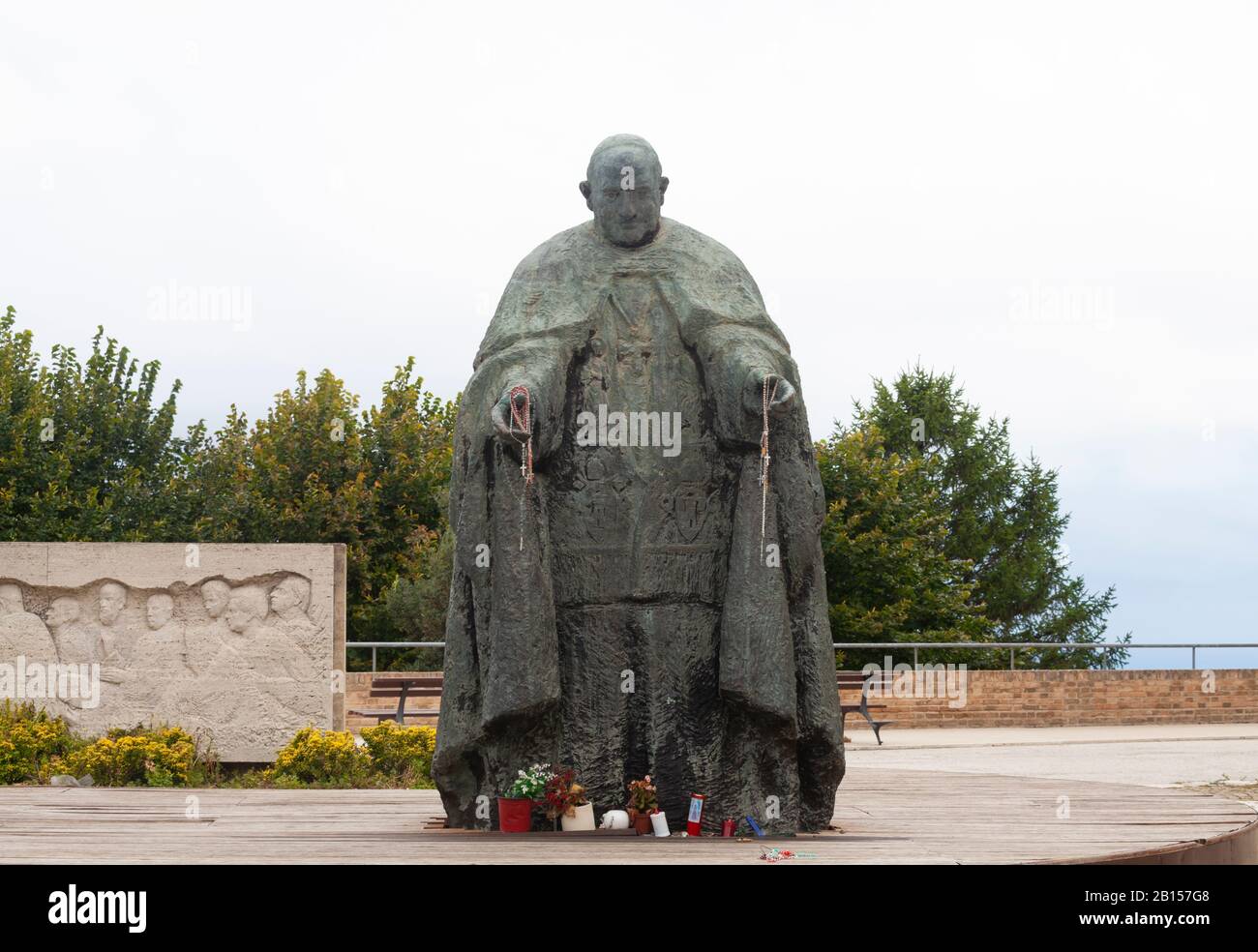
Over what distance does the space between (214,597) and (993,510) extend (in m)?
27.3

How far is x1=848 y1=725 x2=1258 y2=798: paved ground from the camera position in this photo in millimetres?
16906

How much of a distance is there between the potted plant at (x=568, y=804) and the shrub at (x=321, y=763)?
6.19 metres

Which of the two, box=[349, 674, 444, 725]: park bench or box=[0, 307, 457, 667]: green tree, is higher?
box=[0, 307, 457, 667]: green tree

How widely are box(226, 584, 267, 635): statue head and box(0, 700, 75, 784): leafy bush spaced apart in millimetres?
1779

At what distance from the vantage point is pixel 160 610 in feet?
51.1

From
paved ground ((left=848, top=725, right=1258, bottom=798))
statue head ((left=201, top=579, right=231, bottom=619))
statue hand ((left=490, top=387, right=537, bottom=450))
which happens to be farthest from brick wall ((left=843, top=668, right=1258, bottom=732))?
statue hand ((left=490, top=387, right=537, bottom=450))

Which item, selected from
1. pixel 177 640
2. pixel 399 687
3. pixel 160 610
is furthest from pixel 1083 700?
pixel 160 610

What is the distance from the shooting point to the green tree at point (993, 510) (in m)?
39.1

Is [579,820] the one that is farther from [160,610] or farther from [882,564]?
[882,564]

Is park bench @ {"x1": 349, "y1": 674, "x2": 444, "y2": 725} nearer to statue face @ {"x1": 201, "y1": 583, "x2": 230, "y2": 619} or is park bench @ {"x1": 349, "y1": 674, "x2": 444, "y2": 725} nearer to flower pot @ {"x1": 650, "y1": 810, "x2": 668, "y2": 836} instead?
statue face @ {"x1": 201, "y1": 583, "x2": 230, "y2": 619}

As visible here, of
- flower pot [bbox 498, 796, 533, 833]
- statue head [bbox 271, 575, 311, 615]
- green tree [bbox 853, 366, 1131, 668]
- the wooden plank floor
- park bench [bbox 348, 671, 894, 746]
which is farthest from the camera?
A: green tree [bbox 853, 366, 1131, 668]

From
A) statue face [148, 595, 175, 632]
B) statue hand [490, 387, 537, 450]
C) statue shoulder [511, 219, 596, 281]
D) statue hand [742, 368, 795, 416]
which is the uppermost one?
statue shoulder [511, 219, 596, 281]

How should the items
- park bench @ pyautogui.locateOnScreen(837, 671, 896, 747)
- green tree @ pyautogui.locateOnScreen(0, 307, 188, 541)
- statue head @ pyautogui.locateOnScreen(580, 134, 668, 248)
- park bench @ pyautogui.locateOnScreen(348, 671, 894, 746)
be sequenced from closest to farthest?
statue head @ pyautogui.locateOnScreen(580, 134, 668, 248) → park bench @ pyautogui.locateOnScreen(348, 671, 894, 746) → park bench @ pyautogui.locateOnScreen(837, 671, 896, 747) → green tree @ pyautogui.locateOnScreen(0, 307, 188, 541)
